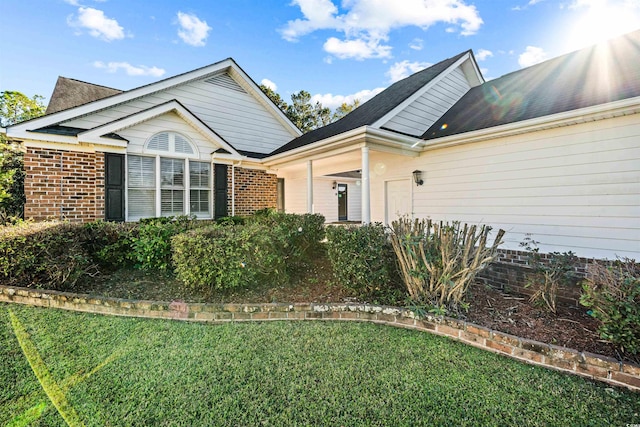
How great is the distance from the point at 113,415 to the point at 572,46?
40.4 ft

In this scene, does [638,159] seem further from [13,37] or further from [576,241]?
[13,37]

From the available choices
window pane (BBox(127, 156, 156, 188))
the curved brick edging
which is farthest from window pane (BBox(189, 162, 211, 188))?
the curved brick edging

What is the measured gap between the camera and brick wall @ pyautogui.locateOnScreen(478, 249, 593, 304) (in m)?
4.36

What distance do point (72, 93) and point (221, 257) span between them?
10.1 m

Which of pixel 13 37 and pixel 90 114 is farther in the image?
pixel 13 37

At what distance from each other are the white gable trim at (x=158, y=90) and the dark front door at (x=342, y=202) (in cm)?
478

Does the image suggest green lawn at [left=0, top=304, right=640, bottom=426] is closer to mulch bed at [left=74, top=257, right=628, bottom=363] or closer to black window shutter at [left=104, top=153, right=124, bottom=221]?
mulch bed at [left=74, top=257, right=628, bottom=363]

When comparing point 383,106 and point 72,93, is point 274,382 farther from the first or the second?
point 72,93

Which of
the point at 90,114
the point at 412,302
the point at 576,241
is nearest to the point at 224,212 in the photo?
the point at 90,114

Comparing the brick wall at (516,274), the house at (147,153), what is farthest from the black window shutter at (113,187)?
the brick wall at (516,274)

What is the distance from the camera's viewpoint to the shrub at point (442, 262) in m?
3.64

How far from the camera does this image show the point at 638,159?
444 centimetres

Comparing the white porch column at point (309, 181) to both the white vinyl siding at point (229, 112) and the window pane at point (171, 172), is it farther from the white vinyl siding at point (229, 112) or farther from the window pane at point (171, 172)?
the window pane at point (171, 172)

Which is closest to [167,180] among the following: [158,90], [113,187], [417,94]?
[113,187]
